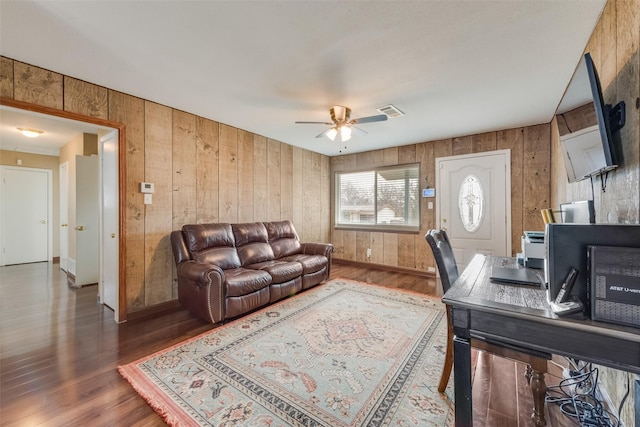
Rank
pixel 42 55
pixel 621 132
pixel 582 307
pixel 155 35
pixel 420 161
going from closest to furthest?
1. pixel 582 307
2. pixel 621 132
3. pixel 155 35
4. pixel 42 55
5. pixel 420 161

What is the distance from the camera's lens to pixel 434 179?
4578 mm

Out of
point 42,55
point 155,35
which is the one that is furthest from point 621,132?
point 42,55

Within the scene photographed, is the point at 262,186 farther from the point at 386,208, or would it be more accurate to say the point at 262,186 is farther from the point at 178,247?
the point at 386,208

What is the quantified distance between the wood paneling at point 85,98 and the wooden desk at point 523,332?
3.55m

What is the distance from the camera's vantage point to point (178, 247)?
3078 millimetres

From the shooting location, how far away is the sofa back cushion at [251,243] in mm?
3566

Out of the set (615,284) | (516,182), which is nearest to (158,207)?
(615,284)

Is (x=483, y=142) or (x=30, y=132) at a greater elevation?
(x=30, y=132)

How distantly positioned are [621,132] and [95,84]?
13.9 feet

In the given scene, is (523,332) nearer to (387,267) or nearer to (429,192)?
(429,192)

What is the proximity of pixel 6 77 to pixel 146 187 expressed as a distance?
1.34 meters

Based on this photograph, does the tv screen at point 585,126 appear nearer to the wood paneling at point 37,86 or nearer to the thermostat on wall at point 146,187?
the thermostat on wall at point 146,187

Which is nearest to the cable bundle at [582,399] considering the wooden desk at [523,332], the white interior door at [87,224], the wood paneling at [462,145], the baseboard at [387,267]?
the wooden desk at [523,332]

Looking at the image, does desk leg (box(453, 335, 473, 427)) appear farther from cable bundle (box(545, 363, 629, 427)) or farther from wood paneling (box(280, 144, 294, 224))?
wood paneling (box(280, 144, 294, 224))
